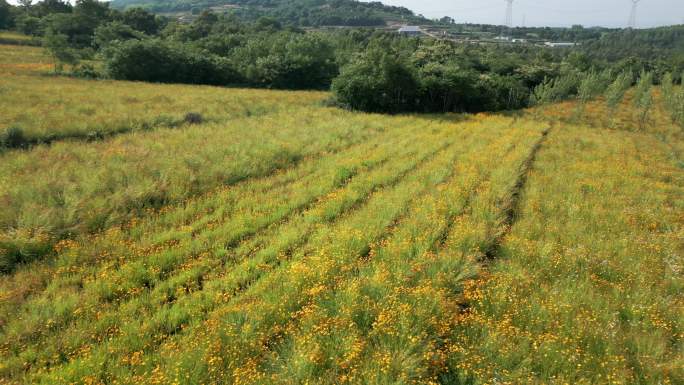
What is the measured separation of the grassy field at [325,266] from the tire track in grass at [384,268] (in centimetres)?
4

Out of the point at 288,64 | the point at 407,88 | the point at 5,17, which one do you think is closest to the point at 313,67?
the point at 288,64

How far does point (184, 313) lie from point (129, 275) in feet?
5.37

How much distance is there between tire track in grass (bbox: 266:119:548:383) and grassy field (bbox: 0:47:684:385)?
0.13 ft

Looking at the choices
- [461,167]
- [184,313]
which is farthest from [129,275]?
[461,167]

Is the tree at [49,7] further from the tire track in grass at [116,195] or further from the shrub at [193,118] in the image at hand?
the tire track in grass at [116,195]

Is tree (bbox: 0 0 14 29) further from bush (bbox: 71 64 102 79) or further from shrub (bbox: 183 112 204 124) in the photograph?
shrub (bbox: 183 112 204 124)

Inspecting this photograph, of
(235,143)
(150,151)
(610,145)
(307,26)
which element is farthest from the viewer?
(307,26)

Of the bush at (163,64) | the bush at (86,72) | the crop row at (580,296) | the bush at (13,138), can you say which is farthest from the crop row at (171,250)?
the bush at (86,72)

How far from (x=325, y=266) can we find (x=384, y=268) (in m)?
1.11

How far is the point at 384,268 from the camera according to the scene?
6855 millimetres

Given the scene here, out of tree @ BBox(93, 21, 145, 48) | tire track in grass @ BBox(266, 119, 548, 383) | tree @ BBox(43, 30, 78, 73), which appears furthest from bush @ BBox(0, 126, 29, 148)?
tree @ BBox(93, 21, 145, 48)

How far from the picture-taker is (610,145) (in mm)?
21859

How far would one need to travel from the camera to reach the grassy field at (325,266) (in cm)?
487

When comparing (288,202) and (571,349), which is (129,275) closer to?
(288,202)
